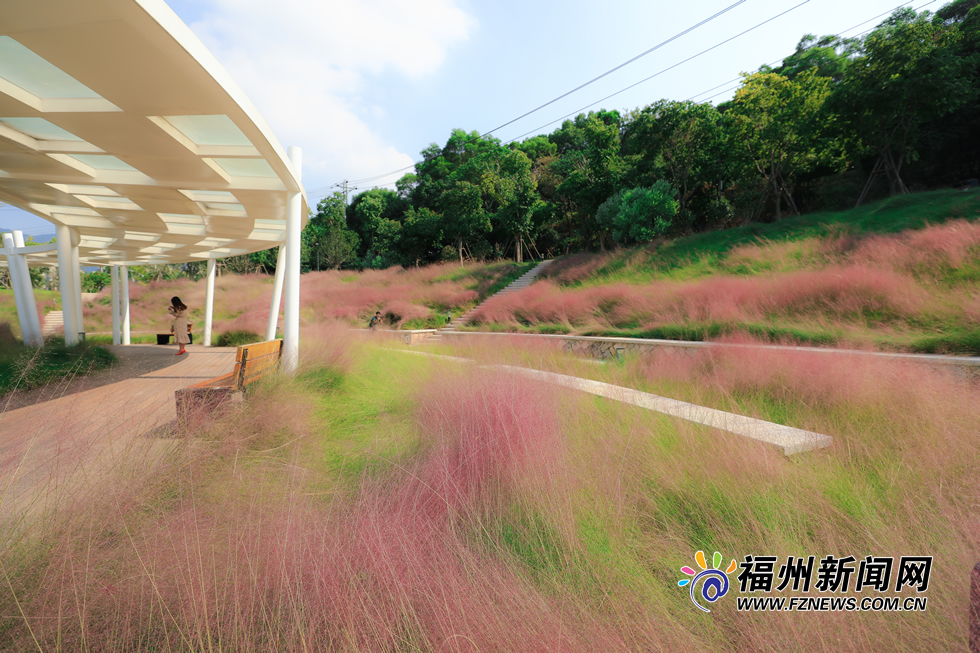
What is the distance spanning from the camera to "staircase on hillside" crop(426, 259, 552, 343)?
15.4 metres

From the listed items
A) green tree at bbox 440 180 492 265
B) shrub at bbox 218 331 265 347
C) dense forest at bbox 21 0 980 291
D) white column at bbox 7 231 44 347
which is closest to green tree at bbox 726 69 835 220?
dense forest at bbox 21 0 980 291

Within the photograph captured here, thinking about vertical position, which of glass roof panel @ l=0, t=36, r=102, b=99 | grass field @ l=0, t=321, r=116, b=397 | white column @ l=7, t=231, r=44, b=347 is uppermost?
glass roof panel @ l=0, t=36, r=102, b=99

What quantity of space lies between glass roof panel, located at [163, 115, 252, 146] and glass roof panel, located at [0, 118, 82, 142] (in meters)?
1.46

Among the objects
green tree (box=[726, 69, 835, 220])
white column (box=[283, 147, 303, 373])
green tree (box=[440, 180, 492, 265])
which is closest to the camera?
white column (box=[283, 147, 303, 373])

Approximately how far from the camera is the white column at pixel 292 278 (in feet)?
19.5

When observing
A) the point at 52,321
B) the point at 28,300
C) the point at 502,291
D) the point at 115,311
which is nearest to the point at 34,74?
the point at 28,300

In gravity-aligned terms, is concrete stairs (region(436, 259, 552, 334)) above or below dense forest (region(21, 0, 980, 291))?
below

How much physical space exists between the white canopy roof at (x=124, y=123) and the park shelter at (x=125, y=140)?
14mm

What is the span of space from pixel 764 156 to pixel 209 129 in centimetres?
2285

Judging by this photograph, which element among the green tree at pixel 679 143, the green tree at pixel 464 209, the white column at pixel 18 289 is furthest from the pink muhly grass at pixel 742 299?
the green tree at pixel 464 209

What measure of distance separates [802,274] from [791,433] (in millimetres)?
7963

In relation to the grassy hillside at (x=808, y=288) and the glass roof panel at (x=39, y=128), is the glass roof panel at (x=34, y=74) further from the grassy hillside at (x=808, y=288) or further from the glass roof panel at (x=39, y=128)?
the grassy hillside at (x=808, y=288)
